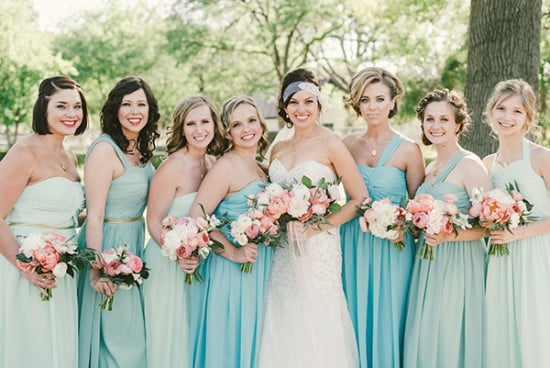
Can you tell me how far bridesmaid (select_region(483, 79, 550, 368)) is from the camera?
457 cm

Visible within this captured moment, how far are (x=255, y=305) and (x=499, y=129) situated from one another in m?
2.63

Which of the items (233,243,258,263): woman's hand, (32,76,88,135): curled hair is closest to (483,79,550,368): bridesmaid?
(233,243,258,263): woman's hand

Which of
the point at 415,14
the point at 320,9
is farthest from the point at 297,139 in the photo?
the point at 320,9

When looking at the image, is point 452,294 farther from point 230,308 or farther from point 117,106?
point 117,106

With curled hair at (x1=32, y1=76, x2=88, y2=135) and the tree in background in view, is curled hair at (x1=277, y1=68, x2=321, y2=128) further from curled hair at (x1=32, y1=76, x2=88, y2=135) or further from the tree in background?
the tree in background

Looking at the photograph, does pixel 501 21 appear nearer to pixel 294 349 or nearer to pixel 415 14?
pixel 294 349

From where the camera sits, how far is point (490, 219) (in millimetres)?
4270

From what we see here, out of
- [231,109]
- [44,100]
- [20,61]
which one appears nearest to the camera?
[44,100]

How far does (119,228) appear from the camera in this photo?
4.73m

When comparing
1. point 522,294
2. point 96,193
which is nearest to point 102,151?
point 96,193

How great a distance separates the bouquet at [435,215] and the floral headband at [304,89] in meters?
1.25

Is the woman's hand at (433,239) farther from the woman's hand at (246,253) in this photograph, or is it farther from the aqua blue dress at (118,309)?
the aqua blue dress at (118,309)

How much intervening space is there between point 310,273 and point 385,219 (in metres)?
0.85

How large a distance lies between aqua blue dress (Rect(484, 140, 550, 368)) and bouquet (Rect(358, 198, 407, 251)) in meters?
0.97
